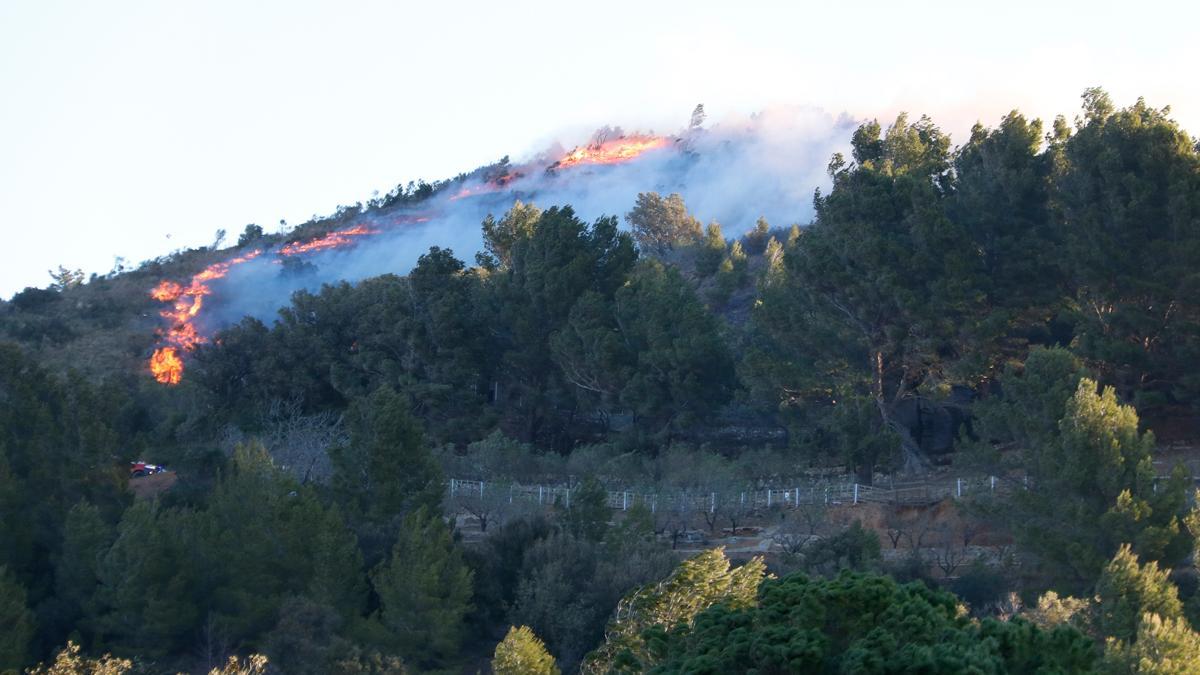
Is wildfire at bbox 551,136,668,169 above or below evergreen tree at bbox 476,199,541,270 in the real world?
above

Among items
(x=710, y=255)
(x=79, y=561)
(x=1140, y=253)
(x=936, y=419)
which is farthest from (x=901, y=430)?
(x=710, y=255)

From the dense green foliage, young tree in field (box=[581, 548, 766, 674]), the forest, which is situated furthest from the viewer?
the forest

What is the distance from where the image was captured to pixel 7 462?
105 feet

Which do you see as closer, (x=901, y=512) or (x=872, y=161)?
(x=901, y=512)

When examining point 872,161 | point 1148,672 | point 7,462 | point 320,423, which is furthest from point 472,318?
point 1148,672

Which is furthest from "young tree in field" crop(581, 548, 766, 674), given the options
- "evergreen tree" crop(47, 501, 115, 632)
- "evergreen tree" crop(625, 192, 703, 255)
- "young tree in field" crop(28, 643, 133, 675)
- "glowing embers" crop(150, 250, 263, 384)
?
"evergreen tree" crop(625, 192, 703, 255)

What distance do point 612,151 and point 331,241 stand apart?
83.6ft

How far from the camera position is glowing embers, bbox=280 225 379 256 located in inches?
3364

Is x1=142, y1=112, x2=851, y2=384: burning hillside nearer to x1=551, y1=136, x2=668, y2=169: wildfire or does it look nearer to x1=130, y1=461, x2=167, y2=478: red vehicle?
x1=551, y1=136, x2=668, y2=169: wildfire

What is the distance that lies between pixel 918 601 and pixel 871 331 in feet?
77.1

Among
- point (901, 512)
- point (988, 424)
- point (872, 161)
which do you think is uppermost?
point (872, 161)

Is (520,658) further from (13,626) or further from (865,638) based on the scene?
(13,626)

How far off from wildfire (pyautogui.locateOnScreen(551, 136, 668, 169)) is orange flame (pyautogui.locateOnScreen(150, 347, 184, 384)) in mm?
43096

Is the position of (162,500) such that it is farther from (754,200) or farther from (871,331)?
(754,200)
